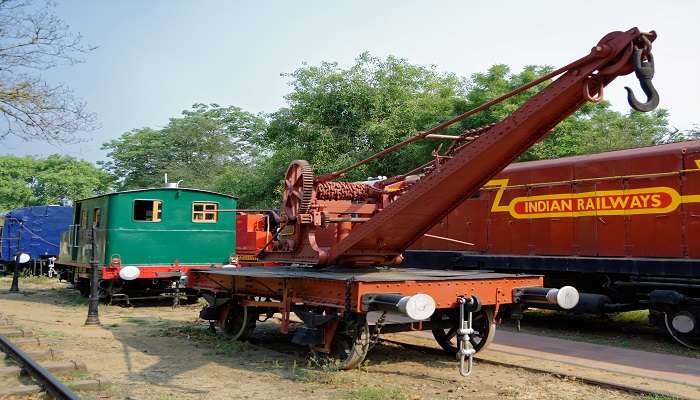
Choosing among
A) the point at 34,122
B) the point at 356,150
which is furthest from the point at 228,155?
the point at 34,122

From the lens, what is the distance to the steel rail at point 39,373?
5772mm

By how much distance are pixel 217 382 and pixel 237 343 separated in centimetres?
233

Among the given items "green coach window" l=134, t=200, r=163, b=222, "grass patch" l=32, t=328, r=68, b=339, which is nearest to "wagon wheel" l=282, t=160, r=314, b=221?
"grass patch" l=32, t=328, r=68, b=339

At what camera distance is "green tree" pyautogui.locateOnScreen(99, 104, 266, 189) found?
44.0 m

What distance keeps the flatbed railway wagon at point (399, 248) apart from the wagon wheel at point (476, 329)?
0.01 metres

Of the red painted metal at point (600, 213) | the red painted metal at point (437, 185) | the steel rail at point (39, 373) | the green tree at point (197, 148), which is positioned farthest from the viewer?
the green tree at point (197, 148)

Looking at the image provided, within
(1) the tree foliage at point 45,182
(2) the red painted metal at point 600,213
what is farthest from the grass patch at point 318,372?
(1) the tree foliage at point 45,182

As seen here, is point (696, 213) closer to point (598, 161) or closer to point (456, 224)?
point (598, 161)

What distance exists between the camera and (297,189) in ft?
27.9

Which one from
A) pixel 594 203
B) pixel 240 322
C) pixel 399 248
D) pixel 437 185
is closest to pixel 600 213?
pixel 594 203

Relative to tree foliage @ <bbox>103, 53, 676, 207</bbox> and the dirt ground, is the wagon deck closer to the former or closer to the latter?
the dirt ground

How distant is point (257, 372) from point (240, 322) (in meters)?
2.27

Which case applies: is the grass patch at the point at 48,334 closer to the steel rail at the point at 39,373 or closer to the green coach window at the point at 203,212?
the steel rail at the point at 39,373

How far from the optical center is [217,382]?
7.10m
